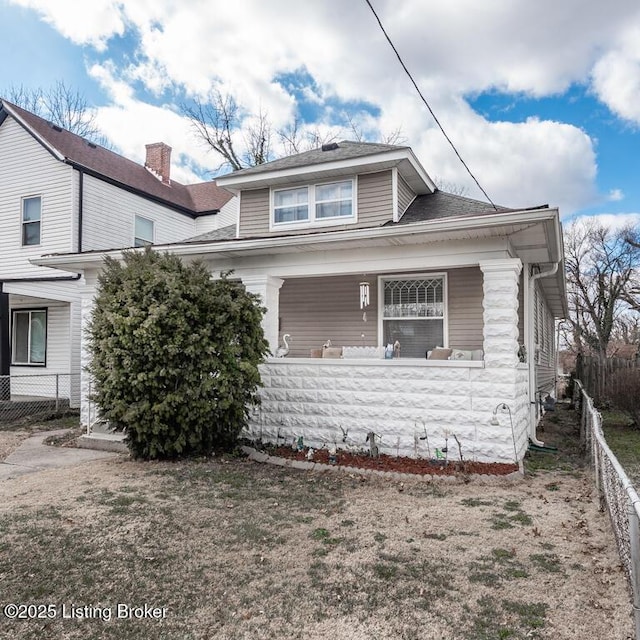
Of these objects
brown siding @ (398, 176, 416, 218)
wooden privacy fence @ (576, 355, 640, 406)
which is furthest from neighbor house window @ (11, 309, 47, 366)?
wooden privacy fence @ (576, 355, 640, 406)

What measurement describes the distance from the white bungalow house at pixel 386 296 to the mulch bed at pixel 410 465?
15 centimetres

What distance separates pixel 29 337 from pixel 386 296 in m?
10.2

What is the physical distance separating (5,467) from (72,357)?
6537 millimetres

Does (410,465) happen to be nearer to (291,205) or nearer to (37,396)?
(291,205)

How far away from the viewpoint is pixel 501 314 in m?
6.61

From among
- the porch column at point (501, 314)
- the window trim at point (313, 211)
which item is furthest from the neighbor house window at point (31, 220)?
the porch column at point (501, 314)

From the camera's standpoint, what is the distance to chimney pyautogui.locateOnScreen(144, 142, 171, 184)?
16917 millimetres

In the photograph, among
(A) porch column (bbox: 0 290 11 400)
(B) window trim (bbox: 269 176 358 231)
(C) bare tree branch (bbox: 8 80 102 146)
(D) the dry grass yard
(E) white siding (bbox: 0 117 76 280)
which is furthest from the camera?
(C) bare tree branch (bbox: 8 80 102 146)

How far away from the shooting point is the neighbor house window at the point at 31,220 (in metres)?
13.3

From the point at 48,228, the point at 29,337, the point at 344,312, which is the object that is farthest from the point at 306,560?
the point at 29,337

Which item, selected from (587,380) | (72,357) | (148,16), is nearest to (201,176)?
(72,357)

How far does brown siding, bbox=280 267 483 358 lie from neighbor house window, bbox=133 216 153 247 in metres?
6.45

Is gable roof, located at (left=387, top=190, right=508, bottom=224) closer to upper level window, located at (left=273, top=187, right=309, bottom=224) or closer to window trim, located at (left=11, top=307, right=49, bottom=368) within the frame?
upper level window, located at (left=273, top=187, right=309, bottom=224)

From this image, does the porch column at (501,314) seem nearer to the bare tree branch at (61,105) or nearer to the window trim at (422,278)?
the window trim at (422,278)
